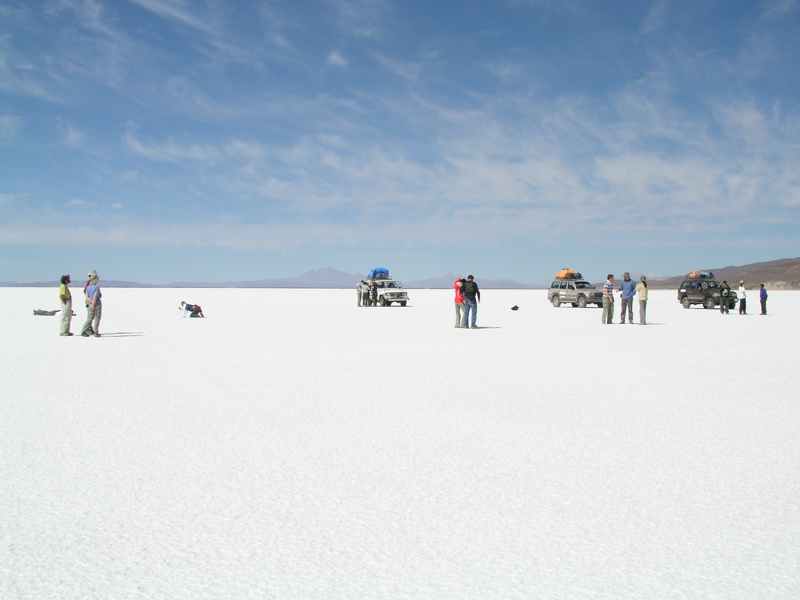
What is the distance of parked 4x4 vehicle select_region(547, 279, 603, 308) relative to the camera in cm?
3972

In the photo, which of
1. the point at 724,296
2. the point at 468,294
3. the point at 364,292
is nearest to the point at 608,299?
the point at 468,294

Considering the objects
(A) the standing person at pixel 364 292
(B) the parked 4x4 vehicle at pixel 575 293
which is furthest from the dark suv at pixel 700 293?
(A) the standing person at pixel 364 292

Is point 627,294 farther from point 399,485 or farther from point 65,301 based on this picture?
point 399,485

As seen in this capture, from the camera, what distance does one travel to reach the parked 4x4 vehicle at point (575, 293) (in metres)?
39.7

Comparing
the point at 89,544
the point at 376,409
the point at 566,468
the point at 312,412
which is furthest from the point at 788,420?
the point at 89,544

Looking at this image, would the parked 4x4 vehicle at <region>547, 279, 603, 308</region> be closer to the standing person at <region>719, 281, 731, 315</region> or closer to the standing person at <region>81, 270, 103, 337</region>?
the standing person at <region>719, 281, 731, 315</region>

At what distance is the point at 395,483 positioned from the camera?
514cm

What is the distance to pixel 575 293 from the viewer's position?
1603 inches

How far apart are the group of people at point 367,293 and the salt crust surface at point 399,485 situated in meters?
30.1

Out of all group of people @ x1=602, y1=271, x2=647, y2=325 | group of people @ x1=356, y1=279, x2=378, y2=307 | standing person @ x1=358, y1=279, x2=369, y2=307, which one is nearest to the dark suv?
group of people @ x1=602, y1=271, x2=647, y2=325

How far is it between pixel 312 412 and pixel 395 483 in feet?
9.92

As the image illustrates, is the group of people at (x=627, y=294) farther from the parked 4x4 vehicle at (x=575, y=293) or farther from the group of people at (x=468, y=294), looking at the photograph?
the parked 4x4 vehicle at (x=575, y=293)

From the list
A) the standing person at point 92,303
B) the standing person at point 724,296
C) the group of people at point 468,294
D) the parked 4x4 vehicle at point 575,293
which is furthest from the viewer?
the parked 4x4 vehicle at point 575,293

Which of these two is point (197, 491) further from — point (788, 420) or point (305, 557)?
point (788, 420)
